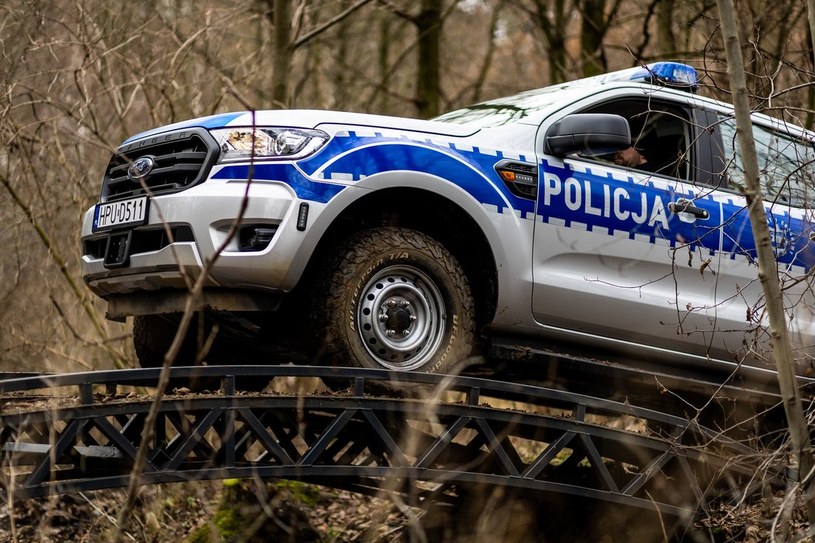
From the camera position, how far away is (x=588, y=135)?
5.24 metres

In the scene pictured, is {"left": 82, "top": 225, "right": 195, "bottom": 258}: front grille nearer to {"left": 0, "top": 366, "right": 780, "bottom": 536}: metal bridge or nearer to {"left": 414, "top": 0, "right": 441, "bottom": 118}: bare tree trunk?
{"left": 0, "top": 366, "right": 780, "bottom": 536}: metal bridge

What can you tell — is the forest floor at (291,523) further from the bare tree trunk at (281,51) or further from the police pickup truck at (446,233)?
the bare tree trunk at (281,51)

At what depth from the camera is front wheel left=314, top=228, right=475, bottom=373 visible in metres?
4.84

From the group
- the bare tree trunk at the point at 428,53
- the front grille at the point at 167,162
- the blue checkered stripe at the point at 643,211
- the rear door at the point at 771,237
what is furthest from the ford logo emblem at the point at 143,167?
the bare tree trunk at the point at 428,53

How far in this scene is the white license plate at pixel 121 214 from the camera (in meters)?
4.94

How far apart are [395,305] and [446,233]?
0.60 metres

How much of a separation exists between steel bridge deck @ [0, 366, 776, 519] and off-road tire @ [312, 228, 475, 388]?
0.45ft

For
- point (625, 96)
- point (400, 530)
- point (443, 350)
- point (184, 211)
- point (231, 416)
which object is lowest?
point (400, 530)

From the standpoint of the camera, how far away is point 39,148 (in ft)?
30.6

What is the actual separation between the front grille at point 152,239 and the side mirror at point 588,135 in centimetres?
198

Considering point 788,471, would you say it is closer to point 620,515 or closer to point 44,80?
point 620,515

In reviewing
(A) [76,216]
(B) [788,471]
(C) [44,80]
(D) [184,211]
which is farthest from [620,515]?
(C) [44,80]

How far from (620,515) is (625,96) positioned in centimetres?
273

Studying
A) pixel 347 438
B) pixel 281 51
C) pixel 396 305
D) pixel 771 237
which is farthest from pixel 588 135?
pixel 281 51
